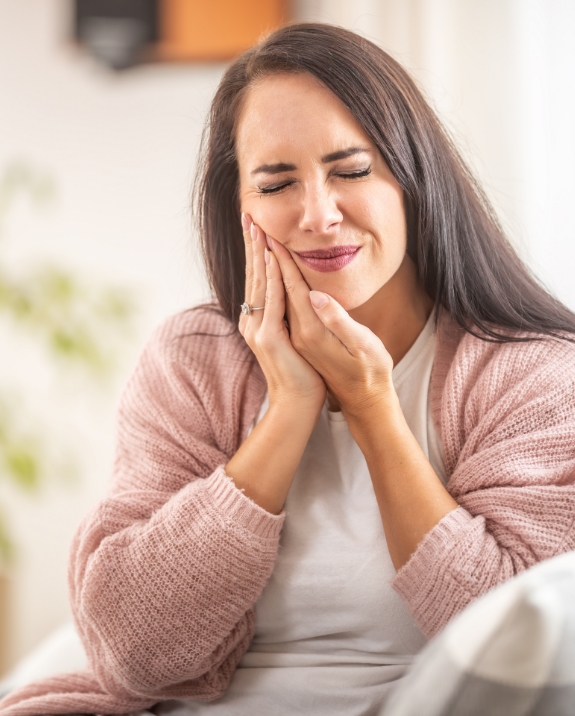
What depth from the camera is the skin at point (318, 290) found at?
1.06 metres

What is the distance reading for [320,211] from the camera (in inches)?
42.4

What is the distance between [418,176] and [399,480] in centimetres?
46

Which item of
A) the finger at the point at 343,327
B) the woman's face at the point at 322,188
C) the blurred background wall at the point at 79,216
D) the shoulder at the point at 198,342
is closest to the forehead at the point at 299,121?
the woman's face at the point at 322,188

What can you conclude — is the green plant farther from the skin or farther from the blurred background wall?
the skin

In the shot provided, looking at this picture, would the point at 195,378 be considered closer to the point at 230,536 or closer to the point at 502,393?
the point at 230,536

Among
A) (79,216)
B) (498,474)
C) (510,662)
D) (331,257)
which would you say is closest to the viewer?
(510,662)

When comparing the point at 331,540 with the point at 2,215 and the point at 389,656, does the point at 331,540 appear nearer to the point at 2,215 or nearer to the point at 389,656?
the point at 389,656

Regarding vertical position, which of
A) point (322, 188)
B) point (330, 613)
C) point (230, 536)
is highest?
point (322, 188)

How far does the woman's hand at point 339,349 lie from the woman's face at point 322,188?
32 millimetres

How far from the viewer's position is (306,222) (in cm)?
109

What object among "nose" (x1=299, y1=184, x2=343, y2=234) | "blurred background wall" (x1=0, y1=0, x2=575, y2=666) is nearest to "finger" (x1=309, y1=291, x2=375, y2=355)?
"nose" (x1=299, y1=184, x2=343, y2=234)

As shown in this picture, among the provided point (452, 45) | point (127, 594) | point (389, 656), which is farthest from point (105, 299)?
point (389, 656)

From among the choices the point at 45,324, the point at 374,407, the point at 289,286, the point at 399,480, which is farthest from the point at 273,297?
the point at 45,324

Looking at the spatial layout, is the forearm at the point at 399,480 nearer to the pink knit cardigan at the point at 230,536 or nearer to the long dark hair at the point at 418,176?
the pink knit cardigan at the point at 230,536
